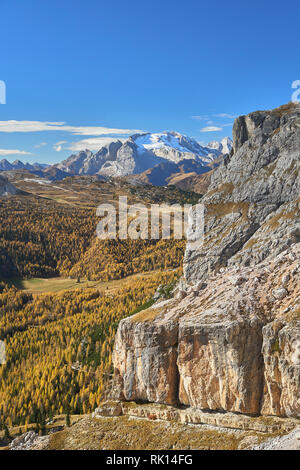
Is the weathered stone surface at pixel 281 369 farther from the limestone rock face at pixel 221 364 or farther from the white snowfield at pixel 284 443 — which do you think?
the white snowfield at pixel 284 443

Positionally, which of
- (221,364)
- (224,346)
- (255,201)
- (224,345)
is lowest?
(221,364)

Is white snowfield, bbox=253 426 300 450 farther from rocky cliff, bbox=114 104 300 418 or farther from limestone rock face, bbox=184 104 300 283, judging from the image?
limestone rock face, bbox=184 104 300 283

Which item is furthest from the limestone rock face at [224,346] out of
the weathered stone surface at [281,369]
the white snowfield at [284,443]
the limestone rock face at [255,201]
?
the limestone rock face at [255,201]

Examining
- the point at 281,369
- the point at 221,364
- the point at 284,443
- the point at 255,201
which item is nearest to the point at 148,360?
the point at 221,364

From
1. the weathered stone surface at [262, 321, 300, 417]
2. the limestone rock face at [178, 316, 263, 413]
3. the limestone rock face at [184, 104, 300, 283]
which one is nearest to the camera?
the weathered stone surface at [262, 321, 300, 417]

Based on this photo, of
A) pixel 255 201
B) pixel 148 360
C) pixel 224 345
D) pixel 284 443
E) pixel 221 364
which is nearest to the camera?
pixel 284 443

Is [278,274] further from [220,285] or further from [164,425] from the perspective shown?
[164,425]

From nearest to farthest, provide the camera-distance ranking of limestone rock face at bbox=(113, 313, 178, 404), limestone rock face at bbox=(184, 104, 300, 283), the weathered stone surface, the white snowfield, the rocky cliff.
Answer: the white snowfield → the weathered stone surface → the rocky cliff → limestone rock face at bbox=(113, 313, 178, 404) → limestone rock face at bbox=(184, 104, 300, 283)

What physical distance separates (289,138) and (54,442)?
385 ft

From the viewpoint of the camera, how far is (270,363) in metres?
37.5

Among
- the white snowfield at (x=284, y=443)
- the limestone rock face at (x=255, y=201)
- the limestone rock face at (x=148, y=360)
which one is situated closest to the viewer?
the white snowfield at (x=284, y=443)

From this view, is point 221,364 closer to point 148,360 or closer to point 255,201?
point 148,360

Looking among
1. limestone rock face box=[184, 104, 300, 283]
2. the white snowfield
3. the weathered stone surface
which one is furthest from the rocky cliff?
limestone rock face box=[184, 104, 300, 283]

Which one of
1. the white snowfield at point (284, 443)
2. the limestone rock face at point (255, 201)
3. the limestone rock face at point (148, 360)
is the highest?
the limestone rock face at point (255, 201)
